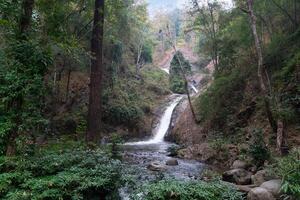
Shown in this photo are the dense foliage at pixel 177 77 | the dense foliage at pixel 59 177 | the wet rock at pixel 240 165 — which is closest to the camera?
the dense foliage at pixel 59 177

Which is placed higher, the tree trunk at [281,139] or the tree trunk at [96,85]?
the tree trunk at [96,85]

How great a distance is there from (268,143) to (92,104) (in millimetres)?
6541

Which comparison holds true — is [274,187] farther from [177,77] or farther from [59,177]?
[177,77]

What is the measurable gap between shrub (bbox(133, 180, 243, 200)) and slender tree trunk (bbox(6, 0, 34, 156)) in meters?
2.97

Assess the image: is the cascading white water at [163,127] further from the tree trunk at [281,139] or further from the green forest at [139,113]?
the tree trunk at [281,139]

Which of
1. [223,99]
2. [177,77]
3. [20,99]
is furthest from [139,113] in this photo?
[20,99]

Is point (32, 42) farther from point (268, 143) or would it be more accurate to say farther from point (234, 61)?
point (234, 61)

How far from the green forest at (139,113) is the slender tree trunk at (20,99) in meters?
0.02

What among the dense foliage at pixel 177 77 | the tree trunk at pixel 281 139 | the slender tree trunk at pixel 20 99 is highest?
the dense foliage at pixel 177 77

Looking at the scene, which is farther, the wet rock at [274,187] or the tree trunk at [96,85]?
the tree trunk at [96,85]

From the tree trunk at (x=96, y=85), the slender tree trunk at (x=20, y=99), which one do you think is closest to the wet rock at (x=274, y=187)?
the tree trunk at (x=96, y=85)

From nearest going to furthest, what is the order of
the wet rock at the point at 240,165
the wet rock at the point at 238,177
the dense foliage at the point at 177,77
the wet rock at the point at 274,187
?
the wet rock at the point at 274,187
the wet rock at the point at 238,177
the wet rock at the point at 240,165
the dense foliage at the point at 177,77

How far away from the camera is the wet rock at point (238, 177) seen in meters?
8.38

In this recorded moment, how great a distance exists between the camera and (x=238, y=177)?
28.0 feet
